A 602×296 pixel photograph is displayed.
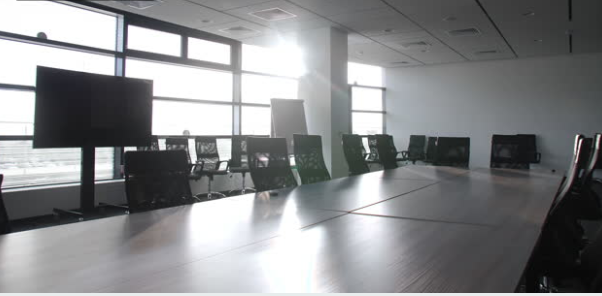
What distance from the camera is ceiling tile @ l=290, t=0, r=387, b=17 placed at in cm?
501

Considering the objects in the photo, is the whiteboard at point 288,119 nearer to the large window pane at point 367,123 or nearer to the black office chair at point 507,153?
the black office chair at point 507,153

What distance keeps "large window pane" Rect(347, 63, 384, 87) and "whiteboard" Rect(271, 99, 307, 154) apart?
3.48 metres

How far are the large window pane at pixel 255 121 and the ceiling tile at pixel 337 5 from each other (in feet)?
8.75

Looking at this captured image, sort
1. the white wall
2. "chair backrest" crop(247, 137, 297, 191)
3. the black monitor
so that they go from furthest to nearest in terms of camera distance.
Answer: the white wall → "chair backrest" crop(247, 137, 297, 191) → the black monitor

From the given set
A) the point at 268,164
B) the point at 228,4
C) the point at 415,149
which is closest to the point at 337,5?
the point at 228,4

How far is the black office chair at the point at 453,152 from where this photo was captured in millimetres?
5459

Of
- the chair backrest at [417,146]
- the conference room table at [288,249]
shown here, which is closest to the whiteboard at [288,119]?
the chair backrest at [417,146]

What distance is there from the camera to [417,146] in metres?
9.88

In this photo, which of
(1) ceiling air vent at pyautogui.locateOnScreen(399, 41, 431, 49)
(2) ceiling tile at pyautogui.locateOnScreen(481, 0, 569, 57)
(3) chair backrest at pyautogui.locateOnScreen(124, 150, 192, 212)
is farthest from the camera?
(1) ceiling air vent at pyautogui.locateOnScreen(399, 41, 431, 49)

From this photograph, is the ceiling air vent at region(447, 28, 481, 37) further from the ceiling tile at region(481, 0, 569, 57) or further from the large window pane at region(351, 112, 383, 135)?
the large window pane at region(351, 112, 383, 135)

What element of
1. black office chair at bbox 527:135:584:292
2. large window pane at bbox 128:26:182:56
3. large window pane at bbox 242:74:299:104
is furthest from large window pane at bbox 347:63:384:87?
large window pane at bbox 128:26:182:56

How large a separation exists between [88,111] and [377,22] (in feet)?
14.4

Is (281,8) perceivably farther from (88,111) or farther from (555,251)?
(555,251)

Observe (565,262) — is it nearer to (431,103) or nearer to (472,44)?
(472,44)
